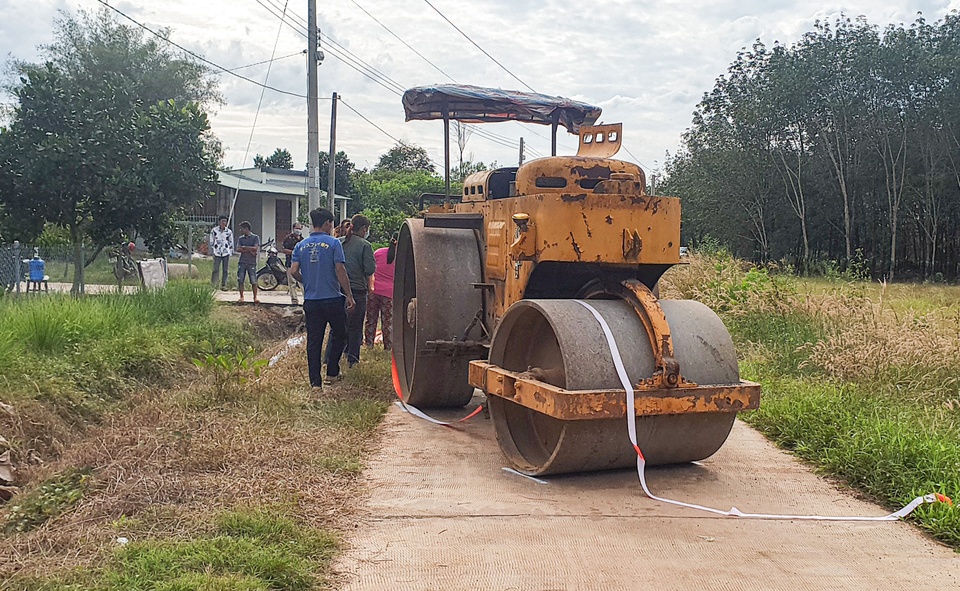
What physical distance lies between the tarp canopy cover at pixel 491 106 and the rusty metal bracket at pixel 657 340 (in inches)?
135

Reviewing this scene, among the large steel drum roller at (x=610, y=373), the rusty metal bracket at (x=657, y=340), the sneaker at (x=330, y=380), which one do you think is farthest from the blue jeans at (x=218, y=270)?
the rusty metal bracket at (x=657, y=340)

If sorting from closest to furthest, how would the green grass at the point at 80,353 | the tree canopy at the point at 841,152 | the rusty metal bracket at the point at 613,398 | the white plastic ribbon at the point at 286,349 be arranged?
1. the rusty metal bracket at the point at 613,398
2. the green grass at the point at 80,353
3. the white plastic ribbon at the point at 286,349
4. the tree canopy at the point at 841,152

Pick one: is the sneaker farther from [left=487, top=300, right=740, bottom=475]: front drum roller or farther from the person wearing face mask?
[left=487, top=300, right=740, bottom=475]: front drum roller

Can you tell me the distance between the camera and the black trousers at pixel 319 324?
7.87 metres

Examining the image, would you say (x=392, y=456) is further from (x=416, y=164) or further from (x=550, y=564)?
(x=416, y=164)

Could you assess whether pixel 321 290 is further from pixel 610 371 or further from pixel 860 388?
pixel 860 388

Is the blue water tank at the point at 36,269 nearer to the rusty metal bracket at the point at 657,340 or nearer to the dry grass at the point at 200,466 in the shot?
the dry grass at the point at 200,466

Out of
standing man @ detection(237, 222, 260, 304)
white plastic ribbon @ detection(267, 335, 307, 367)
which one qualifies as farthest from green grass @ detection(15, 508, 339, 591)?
standing man @ detection(237, 222, 260, 304)

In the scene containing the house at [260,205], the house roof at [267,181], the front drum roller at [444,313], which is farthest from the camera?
the house at [260,205]

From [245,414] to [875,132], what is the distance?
2682 centimetres

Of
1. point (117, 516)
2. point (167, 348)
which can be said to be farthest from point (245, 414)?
point (167, 348)

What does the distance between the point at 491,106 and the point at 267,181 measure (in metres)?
32.6

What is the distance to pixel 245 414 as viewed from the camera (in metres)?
6.59

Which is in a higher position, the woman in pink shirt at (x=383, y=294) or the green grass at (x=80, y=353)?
the woman in pink shirt at (x=383, y=294)
